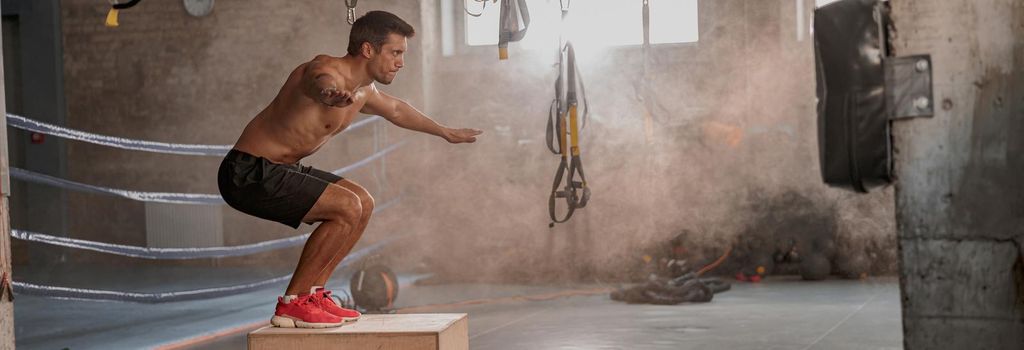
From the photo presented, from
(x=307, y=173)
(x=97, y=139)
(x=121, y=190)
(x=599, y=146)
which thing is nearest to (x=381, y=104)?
(x=307, y=173)

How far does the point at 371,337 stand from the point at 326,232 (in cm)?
44

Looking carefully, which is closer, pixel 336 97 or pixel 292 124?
pixel 336 97

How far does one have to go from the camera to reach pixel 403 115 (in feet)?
13.4

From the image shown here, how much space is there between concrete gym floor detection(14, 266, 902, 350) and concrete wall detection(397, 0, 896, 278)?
51 cm

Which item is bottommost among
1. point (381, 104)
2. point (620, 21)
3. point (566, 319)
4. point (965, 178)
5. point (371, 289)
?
point (566, 319)

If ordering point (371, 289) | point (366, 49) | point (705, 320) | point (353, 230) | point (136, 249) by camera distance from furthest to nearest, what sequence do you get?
point (371, 289) < point (705, 320) < point (136, 249) < point (353, 230) < point (366, 49)

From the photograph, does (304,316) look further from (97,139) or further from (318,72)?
(97,139)

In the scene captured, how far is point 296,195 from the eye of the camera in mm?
3686

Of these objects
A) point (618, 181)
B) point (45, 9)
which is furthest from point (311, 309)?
point (45, 9)

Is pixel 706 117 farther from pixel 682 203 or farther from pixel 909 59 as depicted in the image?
pixel 909 59

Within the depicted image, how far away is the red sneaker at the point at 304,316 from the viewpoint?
365 centimetres

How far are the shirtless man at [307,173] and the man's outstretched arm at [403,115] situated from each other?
25 cm

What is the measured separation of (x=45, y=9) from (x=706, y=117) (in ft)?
19.3

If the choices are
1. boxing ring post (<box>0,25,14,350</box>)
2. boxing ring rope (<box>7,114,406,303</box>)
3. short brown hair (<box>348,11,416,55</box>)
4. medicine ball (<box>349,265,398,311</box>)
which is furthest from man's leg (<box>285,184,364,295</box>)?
medicine ball (<box>349,265,398,311</box>)
